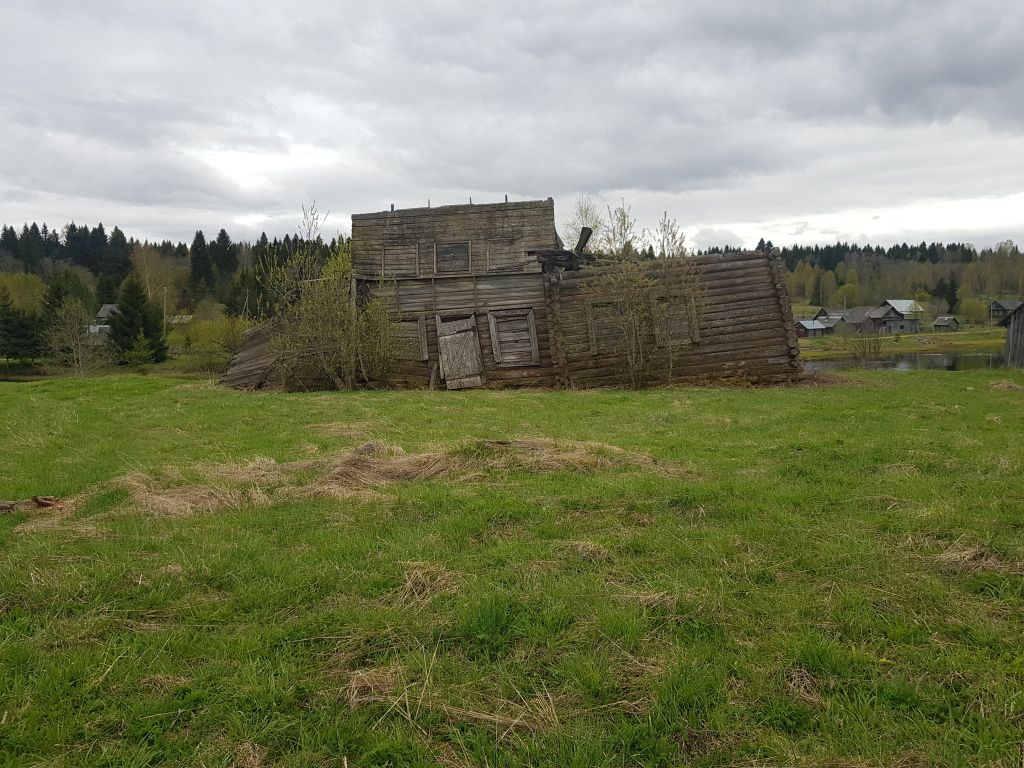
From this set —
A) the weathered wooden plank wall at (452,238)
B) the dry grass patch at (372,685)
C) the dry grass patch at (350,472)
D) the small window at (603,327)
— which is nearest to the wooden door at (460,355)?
the weathered wooden plank wall at (452,238)

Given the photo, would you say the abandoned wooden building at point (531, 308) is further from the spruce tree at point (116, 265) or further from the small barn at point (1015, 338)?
the spruce tree at point (116, 265)

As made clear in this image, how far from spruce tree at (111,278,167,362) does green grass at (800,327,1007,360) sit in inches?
2093

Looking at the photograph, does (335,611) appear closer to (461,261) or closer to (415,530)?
(415,530)

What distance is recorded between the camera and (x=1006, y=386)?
17234 millimetres

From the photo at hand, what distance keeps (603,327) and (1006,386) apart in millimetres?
A: 11056

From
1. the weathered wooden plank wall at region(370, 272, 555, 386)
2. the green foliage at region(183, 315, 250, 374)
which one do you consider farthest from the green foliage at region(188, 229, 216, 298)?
the weathered wooden plank wall at region(370, 272, 555, 386)

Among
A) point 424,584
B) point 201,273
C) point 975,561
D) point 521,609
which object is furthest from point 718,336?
point 201,273

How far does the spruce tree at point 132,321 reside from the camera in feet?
175

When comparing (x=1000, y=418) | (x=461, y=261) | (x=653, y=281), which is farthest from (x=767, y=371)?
(x=461, y=261)

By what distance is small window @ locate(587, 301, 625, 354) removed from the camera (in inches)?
850

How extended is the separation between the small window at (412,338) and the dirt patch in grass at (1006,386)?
16.7m

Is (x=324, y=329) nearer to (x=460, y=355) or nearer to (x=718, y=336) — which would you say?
(x=460, y=355)

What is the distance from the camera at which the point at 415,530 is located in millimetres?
5969

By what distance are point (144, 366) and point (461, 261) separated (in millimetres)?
37854
